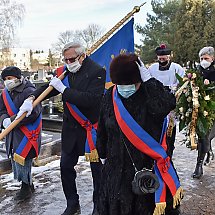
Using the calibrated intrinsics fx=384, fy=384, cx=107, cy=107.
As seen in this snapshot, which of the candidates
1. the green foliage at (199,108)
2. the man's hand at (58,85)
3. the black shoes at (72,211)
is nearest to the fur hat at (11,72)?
the man's hand at (58,85)

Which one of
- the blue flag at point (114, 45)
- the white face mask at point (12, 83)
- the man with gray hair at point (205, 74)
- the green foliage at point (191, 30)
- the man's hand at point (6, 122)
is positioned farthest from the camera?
the green foliage at point (191, 30)

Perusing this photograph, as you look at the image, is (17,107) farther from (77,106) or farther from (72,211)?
(72,211)

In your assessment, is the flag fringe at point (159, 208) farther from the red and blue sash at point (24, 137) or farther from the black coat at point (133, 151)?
the red and blue sash at point (24, 137)

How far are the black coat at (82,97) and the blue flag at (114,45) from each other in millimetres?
1113

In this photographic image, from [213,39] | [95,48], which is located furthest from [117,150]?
[213,39]

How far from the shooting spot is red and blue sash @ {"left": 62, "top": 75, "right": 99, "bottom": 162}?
159 inches

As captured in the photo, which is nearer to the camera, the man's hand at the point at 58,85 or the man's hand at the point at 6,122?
the man's hand at the point at 58,85

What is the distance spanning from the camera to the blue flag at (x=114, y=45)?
5173mm

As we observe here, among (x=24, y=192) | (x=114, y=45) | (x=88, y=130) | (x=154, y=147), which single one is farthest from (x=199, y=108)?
(x=24, y=192)

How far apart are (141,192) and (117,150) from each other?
0.36 meters

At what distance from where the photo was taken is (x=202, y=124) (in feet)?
13.2

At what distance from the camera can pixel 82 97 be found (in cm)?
381

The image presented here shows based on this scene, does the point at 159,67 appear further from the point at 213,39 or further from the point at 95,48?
the point at 213,39

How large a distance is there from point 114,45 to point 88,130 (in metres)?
1.61
